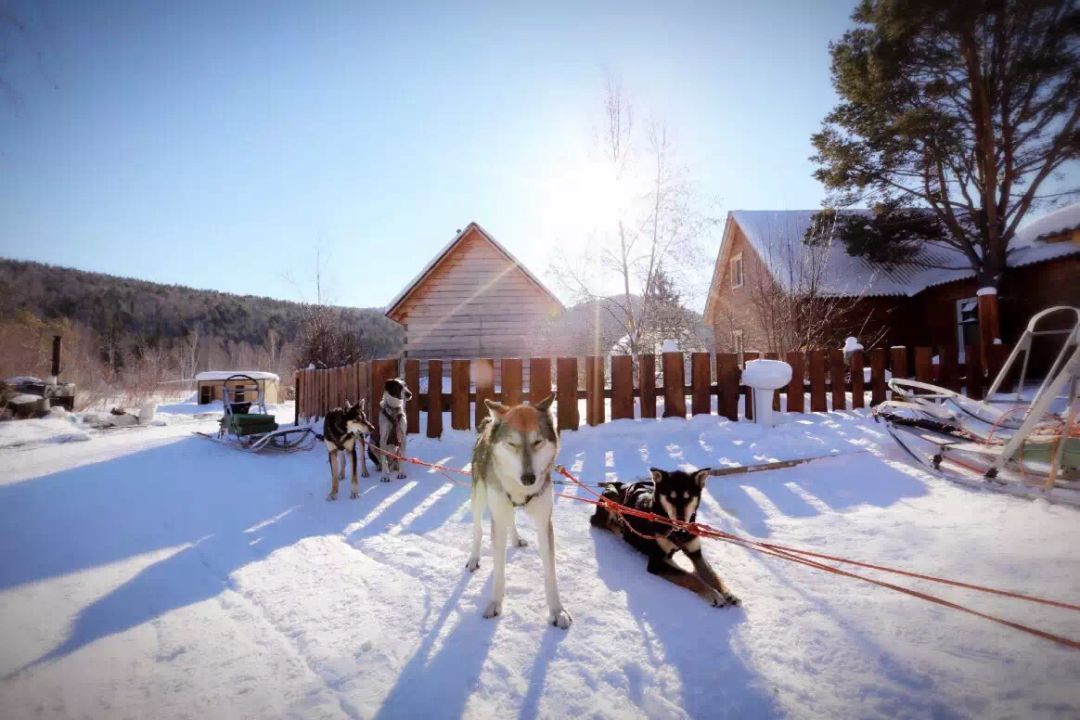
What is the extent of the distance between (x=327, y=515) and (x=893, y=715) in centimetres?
471

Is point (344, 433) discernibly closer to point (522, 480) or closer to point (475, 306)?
point (522, 480)

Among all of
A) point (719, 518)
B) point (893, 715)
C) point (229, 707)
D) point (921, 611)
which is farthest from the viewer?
point (719, 518)

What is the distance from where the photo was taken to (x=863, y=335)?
16906mm

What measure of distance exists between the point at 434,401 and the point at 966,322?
761 inches

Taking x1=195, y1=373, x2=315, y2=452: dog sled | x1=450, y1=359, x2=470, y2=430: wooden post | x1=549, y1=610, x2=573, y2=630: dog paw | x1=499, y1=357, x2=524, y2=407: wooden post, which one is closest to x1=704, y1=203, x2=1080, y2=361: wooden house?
x1=499, y1=357, x2=524, y2=407: wooden post

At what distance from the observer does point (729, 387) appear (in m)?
7.81

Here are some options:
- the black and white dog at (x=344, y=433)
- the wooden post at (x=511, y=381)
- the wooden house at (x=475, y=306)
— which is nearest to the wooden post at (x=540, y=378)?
the wooden post at (x=511, y=381)

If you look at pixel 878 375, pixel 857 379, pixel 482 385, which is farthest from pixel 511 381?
pixel 878 375

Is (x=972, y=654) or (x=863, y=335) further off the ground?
(x=863, y=335)

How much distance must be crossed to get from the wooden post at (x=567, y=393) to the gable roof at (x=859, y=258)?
7567mm

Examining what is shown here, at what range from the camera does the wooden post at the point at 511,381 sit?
25.6 ft

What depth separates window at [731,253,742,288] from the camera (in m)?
21.1

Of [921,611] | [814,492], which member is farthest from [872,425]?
[921,611]

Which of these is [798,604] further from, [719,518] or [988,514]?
[988,514]
